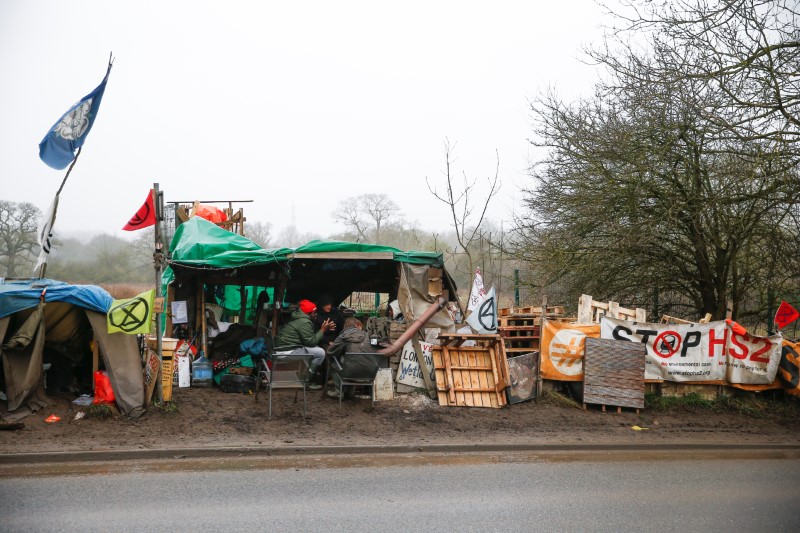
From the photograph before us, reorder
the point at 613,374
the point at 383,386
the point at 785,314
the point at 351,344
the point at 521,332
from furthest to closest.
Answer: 1. the point at 521,332
2. the point at 785,314
3. the point at 613,374
4. the point at 383,386
5. the point at 351,344

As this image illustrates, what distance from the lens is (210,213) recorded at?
16.0m

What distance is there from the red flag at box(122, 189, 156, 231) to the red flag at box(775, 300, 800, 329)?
40.1ft

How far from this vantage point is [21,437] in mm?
8062

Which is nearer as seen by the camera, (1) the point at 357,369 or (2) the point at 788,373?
(1) the point at 357,369

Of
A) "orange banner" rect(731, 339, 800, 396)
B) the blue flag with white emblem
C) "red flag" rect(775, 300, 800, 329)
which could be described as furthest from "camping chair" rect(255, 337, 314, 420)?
"red flag" rect(775, 300, 800, 329)

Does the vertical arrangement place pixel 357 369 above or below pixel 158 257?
below

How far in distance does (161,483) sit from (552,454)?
512cm

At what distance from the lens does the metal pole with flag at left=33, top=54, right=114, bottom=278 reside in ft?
31.7

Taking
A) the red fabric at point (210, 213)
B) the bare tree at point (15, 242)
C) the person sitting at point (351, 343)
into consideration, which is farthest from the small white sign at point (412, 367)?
the bare tree at point (15, 242)

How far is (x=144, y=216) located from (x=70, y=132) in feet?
5.96

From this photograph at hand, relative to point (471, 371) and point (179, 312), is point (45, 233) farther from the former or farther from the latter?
point (471, 371)

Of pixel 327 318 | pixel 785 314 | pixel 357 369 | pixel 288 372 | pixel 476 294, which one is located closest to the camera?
pixel 288 372

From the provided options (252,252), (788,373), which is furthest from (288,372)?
(788,373)

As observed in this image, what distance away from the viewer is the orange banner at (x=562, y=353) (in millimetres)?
11289
